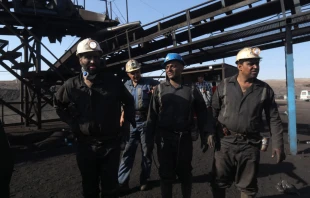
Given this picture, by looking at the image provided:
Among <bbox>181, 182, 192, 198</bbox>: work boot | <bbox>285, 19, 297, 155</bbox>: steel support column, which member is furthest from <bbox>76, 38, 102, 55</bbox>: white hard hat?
<bbox>285, 19, 297, 155</bbox>: steel support column

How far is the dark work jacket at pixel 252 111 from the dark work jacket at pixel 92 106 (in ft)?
4.46

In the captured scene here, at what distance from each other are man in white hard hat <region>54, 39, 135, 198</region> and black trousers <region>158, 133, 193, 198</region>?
2.27ft

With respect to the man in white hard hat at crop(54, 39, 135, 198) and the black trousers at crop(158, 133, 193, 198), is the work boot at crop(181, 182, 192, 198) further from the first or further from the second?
the man in white hard hat at crop(54, 39, 135, 198)

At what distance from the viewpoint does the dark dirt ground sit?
423 cm

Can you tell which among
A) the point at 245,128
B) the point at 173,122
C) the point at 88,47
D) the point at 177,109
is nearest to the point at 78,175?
the point at 173,122

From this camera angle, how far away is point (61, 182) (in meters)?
4.81

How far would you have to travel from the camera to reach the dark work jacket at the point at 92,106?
2699mm

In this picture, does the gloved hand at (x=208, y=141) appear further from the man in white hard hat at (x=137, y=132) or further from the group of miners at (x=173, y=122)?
the man in white hard hat at (x=137, y=132)

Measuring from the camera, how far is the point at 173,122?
10.6 feet

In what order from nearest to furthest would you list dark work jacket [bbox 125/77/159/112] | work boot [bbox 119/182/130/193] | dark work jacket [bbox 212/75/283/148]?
dark work jacket [bbox 212/75/283/148] → work boot [bbox 119/182/130/193] → dark work jacket [bbox 125/77/159/112]

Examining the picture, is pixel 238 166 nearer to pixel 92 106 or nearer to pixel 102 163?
pixel 102 163

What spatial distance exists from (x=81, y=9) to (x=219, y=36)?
789 cm

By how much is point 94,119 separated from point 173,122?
1027 millimetres

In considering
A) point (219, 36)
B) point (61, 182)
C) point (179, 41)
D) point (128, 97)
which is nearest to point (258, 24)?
point (219, 36)
